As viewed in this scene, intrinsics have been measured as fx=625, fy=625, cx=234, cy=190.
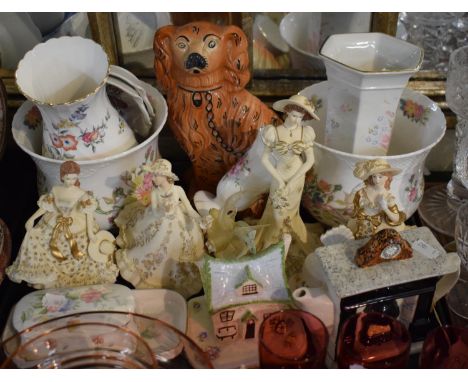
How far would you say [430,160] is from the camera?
1169 mm

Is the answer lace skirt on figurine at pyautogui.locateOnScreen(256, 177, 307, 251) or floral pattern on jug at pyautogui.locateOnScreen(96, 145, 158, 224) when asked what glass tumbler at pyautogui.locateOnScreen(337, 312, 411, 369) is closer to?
lace skirt on figurine at pyautogui.locateOnScreen(256, 177, 307, 251)

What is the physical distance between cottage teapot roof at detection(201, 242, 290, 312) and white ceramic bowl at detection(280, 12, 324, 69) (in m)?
0.40

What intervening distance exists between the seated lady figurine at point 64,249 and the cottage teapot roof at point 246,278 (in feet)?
0.50

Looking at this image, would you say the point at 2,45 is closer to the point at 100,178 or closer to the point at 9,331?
the point at 100,178

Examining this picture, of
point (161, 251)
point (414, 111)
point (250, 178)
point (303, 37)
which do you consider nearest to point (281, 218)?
point (250, 178)

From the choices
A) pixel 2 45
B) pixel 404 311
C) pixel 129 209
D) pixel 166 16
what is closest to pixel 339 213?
pixel 404 311

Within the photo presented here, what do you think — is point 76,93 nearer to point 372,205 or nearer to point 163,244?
point 163,244

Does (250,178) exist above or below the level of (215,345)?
above

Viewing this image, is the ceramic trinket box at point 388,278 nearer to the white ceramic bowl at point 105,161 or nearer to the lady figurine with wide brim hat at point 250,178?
the lady figurine with wide brim hat at point 250,178

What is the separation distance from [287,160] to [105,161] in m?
0.26

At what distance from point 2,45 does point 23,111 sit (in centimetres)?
20

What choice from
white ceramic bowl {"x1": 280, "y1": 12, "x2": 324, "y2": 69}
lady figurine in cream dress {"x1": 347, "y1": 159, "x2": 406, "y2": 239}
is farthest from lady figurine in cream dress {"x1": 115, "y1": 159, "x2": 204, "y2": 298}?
white ceramic bowl {"x1": 280, "y1": 12, "x2": 324, "y2": 69}

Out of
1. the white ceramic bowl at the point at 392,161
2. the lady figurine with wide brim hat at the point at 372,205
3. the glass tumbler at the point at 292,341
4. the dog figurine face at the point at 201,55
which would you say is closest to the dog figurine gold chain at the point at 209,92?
the dog figurine face at the point at 201,55

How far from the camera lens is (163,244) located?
88 cm
